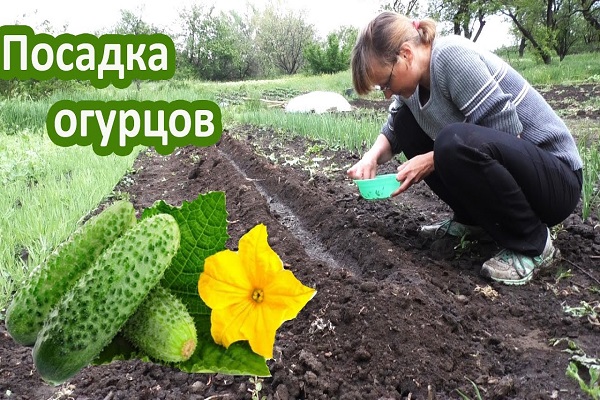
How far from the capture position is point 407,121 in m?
2.79

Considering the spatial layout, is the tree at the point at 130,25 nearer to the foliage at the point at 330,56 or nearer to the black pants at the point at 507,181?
the foliage at the point at 330,56

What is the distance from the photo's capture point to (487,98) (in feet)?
7.18

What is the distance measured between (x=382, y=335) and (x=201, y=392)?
61 cm

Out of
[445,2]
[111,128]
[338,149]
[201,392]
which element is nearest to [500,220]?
[201,392]

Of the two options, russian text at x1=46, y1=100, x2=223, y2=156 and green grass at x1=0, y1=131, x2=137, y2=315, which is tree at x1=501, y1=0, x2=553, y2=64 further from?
russian text at x1=46, y1=100, x2=223, y2=156

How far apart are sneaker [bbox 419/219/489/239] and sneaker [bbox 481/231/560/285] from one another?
358mm

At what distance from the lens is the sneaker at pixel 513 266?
7.35 feet

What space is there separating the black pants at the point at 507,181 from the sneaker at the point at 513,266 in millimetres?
35

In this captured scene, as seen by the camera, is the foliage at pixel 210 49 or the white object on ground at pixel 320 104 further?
the foliage at pixel 210 49

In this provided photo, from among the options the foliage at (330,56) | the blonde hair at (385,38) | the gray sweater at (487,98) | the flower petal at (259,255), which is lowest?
the flower petal at (259,255)

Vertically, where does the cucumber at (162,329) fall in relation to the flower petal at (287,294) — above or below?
below

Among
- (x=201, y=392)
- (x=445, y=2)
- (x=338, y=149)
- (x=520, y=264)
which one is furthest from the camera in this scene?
(x=445, y=2)

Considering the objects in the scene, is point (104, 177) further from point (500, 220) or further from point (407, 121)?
point (500, 220)

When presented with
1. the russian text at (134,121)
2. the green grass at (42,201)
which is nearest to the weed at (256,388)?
the green grass at (42,201)
